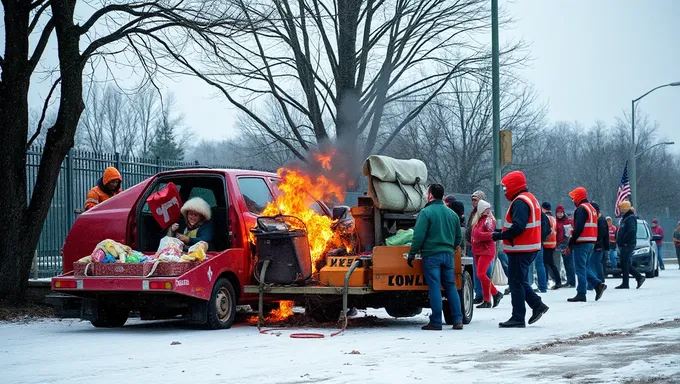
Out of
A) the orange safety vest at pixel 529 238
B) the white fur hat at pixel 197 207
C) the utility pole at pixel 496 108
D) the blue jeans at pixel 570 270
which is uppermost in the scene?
the utility pole at pixel 496 108

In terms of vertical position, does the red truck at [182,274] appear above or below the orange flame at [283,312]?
above

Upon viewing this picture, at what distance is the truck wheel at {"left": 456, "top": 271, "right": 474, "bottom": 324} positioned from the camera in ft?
44.2

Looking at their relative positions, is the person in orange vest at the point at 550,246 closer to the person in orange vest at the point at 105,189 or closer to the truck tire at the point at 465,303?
the truck tire at the point at 465,303

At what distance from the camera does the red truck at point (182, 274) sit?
40.0 feet

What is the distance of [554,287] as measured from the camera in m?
23.1

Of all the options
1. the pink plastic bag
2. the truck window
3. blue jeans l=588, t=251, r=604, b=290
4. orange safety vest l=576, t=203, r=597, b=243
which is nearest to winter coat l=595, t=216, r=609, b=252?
blue jeans l=588, t=251, r=604, b=290

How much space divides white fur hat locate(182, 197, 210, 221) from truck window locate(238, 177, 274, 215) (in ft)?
1.75

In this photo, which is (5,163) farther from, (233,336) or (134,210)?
(233,336)

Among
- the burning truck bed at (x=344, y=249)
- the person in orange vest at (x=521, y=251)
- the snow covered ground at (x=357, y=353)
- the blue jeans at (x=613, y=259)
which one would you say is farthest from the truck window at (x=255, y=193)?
the blue jeans at (x=613, y=259)

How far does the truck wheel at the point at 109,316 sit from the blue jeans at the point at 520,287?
5.08 meters

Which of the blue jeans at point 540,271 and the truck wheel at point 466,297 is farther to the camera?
the blue jeans at point 540,271

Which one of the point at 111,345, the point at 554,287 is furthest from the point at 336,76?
the point at 111,345

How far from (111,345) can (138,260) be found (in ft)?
5.95

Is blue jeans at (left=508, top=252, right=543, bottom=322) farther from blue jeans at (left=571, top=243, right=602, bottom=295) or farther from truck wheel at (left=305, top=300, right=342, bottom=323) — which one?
blue jeans at (left=571, top=243, right=602, bottom=295)
